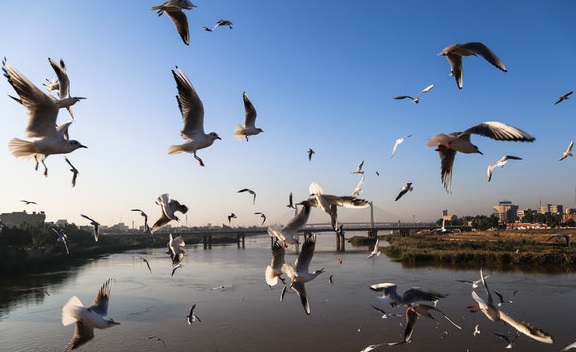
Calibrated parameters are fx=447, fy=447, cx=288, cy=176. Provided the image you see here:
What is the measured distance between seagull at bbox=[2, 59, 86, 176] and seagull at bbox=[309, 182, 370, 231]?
309 centimetres

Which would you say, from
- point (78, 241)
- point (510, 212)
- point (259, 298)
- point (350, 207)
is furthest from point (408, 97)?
point (510, 212)

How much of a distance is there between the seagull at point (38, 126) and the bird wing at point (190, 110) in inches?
54.2

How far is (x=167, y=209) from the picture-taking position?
223 inches

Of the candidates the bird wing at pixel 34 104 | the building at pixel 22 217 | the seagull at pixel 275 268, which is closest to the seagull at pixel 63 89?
the bird wing at pixel 34 104

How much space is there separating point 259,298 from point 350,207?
903 inches

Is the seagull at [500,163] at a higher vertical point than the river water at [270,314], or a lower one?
higher

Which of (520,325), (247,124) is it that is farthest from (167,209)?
(520,325)

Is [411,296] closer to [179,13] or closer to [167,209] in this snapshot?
[167,209]

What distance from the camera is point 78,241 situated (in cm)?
6356

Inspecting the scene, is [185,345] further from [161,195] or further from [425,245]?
[425,245]

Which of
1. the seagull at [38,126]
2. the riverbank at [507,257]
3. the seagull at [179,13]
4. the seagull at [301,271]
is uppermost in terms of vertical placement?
the seagull at [179,13]

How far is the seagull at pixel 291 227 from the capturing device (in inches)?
233

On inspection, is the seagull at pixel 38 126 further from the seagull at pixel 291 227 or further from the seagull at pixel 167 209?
the seagull at pixel 291 227

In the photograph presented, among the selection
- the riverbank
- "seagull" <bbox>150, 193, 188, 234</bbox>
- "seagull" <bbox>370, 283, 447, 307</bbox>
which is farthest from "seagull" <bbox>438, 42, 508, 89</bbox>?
the riverbank
